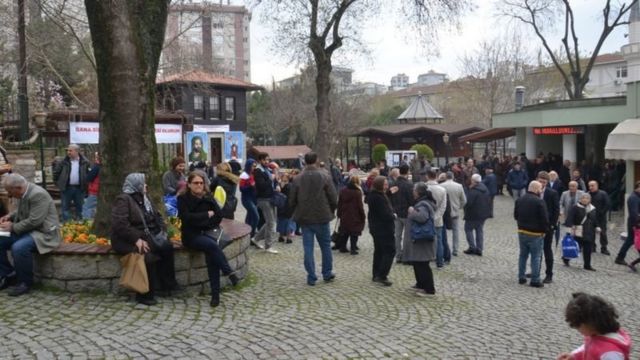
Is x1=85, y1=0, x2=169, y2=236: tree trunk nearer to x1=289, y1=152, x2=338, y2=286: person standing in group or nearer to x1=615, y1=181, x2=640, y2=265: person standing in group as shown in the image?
x1=289, y1=152, x2=338, y2=286: person standing in group

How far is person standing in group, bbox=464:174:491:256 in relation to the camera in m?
12.2

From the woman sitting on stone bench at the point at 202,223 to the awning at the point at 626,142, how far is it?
13.5 m

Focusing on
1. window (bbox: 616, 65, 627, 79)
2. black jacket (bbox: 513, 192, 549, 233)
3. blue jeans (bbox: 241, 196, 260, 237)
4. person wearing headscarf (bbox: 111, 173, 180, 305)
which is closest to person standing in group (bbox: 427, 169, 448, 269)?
black jacket (bbox: 513, 192, 549, 233)

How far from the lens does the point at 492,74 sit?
5009 cm

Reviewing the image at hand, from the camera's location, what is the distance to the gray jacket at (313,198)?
8398 millimetres

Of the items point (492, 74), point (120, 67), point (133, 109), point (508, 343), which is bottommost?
point (508, 343)

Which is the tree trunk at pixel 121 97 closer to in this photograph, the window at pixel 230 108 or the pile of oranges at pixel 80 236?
the pile of oranges at pixel 80 236

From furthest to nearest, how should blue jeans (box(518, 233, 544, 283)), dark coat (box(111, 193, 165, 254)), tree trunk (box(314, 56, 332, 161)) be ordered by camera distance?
1. tree trunk (box(314, 56, 332, 161))
2. blue jeans (box(518, 233, 544, 283))
3. dark coat (box(111, 193, 165, 254))

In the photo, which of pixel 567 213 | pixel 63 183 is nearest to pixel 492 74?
pixel 567 213

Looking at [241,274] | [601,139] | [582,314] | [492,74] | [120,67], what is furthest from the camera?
[492,74]

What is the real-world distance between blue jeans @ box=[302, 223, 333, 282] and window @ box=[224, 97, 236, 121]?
135 feet

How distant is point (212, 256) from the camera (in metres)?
6.99

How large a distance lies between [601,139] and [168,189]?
21570 mm

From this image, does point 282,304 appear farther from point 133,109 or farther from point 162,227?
point 133,109
